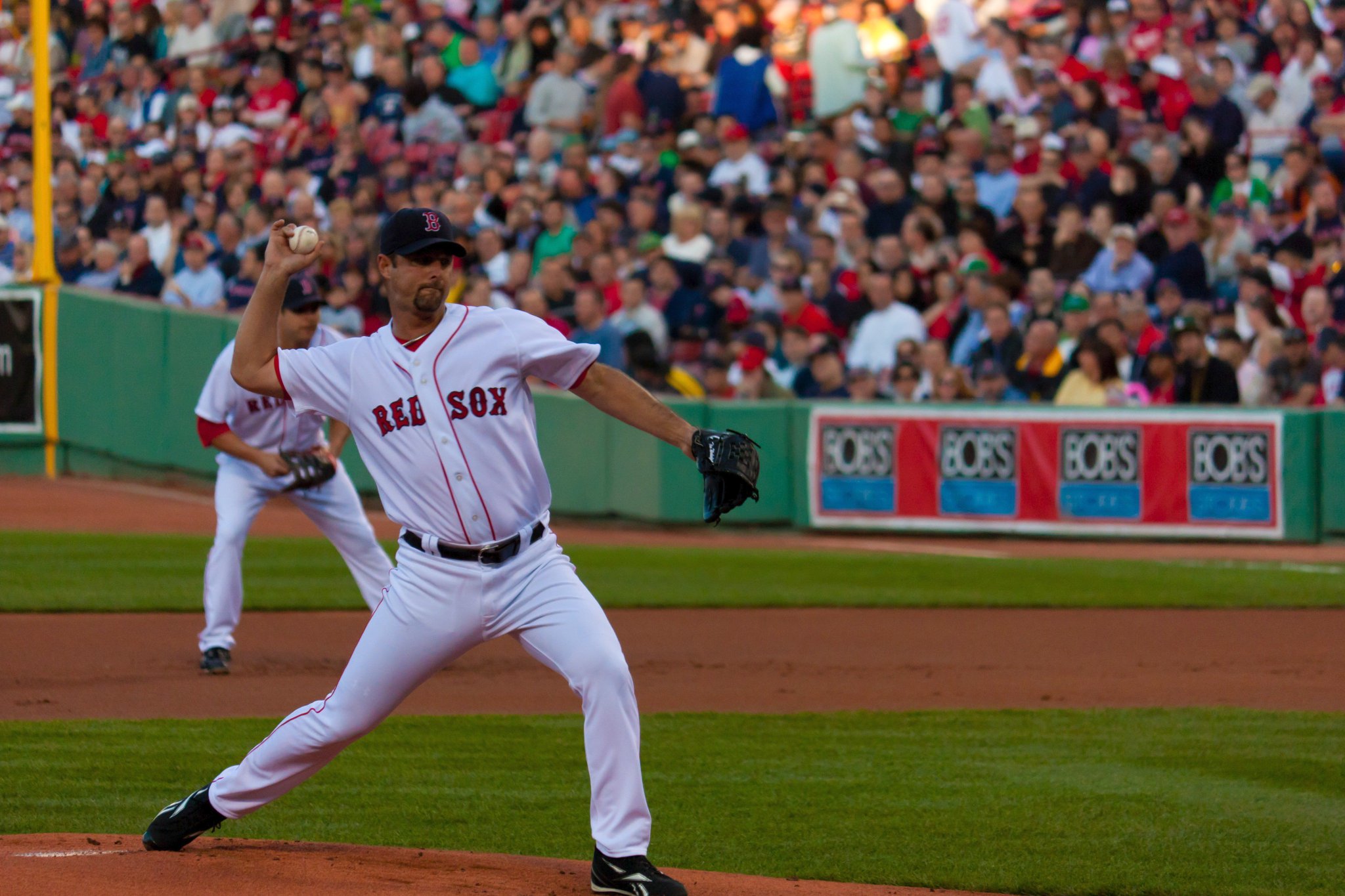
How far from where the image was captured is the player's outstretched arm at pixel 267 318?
4.88 metres

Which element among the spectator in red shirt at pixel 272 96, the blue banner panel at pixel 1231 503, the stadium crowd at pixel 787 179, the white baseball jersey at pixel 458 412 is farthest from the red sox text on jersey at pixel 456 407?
the spectator in red shirt at pixel 272 96

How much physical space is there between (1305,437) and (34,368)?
1277 centimetres

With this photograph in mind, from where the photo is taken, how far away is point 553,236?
59.9 ft

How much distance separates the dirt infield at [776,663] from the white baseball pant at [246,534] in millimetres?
340

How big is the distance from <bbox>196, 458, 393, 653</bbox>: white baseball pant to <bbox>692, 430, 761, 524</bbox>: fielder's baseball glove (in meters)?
4.11

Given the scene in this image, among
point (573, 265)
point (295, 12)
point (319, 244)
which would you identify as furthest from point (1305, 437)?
point (295, 12)

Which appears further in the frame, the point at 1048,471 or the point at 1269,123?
the point at 1269,123

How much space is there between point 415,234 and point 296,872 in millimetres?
1890

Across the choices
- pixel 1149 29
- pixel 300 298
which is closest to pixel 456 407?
pixel 300 298

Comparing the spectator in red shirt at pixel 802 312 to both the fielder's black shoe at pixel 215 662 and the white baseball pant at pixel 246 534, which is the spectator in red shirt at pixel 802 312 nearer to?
the white baseball pant at pixel 246 534

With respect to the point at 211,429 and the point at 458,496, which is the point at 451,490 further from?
the point at 211,429

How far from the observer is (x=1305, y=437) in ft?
45.8

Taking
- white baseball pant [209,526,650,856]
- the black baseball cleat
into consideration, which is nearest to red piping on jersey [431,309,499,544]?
white baseball pant [209,526,650,856]

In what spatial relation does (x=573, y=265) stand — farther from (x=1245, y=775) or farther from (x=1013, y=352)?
(x=1245, y=775)
